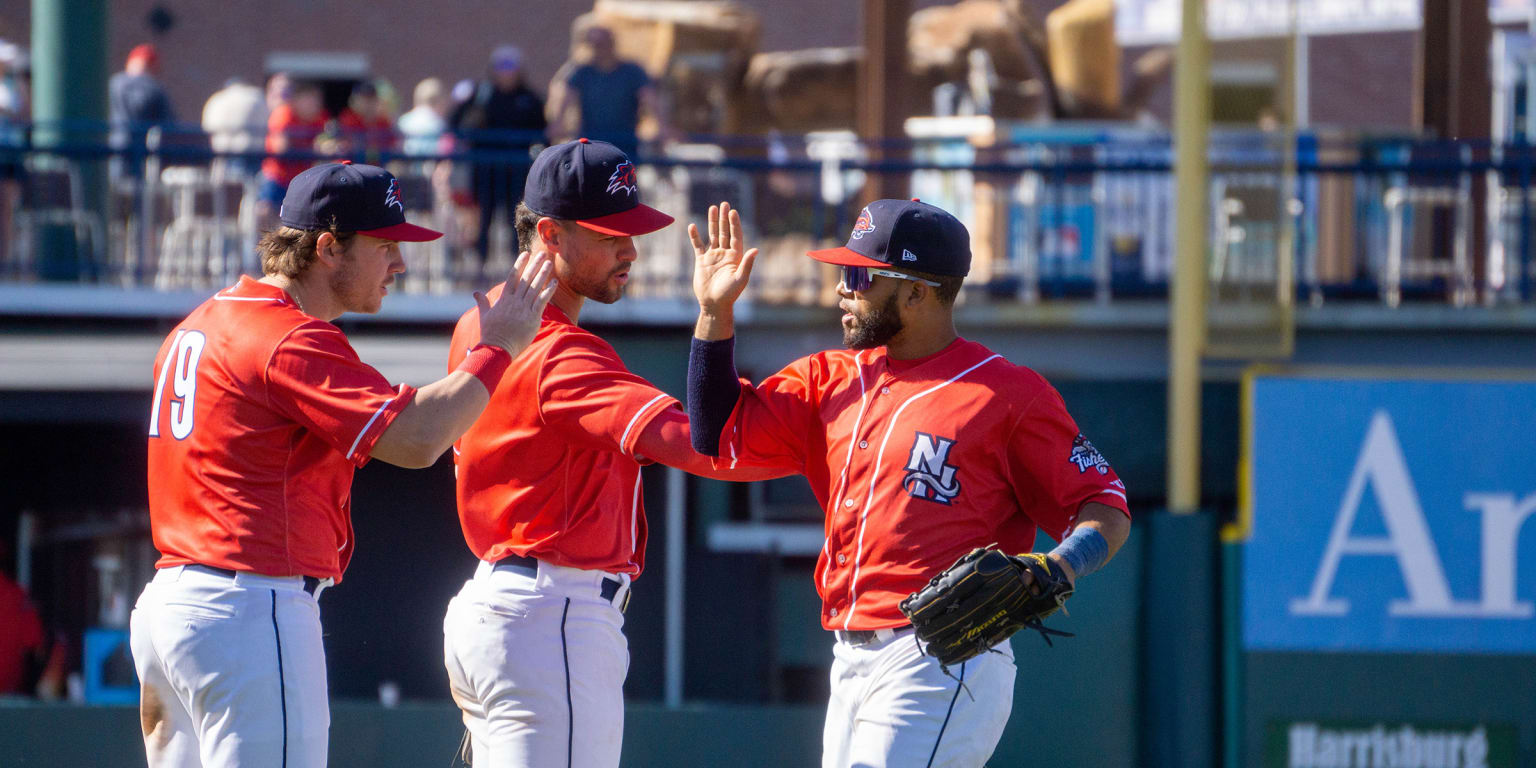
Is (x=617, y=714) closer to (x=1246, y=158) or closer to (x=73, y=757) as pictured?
(x=73, y=757)

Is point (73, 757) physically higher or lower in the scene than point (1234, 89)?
lower

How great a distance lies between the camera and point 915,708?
11.4ft

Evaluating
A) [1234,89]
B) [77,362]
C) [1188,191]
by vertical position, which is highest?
[1234,89]

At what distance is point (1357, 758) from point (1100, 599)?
1.45 meters

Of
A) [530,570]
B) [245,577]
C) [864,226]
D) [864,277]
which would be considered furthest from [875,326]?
[245,577]

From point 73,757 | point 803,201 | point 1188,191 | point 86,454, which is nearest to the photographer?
point 73,757

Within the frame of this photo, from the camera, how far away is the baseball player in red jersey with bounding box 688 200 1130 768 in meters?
3.50

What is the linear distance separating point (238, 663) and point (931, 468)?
1.52 metres

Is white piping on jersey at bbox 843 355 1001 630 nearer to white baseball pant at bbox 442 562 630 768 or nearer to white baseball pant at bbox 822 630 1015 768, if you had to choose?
white baseball pant at bbox 822 630 1015 768

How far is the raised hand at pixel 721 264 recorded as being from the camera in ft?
11.8

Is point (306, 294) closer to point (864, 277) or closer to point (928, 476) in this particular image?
point (864, 277)

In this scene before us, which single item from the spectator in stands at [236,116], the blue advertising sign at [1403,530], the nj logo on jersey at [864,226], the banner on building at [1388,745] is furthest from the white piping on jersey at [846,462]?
the spectator in stands at [236,116]

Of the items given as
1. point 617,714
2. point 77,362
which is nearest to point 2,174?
point 77,362

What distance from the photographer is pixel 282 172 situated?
30.3ft
